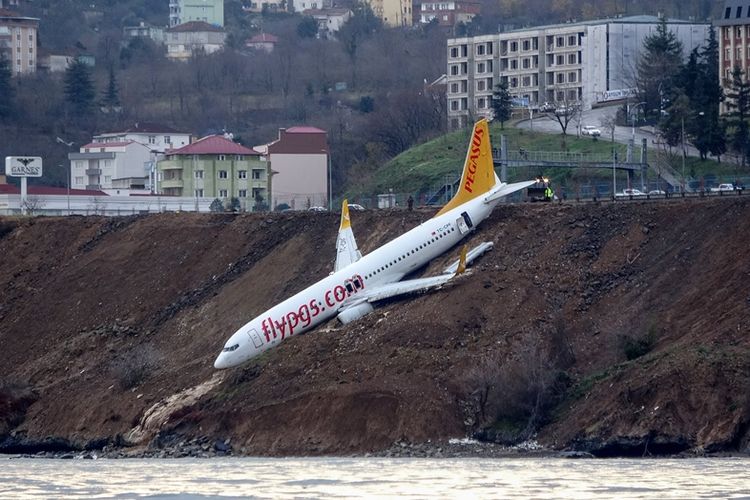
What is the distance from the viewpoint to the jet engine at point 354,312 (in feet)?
315

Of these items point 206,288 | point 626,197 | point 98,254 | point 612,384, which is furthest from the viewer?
point 98,254

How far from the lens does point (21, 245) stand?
128 meters

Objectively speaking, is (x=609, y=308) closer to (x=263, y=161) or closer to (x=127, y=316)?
(x=127, y=316)

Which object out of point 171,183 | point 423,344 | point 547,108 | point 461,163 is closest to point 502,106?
point 547,108

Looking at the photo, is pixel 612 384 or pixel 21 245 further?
pixel 21 245

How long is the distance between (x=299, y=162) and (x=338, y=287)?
311 ft

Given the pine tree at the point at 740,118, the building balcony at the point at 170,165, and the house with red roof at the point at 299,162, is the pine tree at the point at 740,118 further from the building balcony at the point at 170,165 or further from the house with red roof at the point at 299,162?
the building balcony at the point at 170,165

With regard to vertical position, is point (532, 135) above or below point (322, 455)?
above

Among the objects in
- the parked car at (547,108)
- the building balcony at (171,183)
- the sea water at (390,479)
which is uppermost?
the parked car at (547,108)

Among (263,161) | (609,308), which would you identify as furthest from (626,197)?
(263,161)

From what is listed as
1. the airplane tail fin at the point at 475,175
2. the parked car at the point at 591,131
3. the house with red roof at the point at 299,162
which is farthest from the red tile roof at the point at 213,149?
the airplane tail fin at the point at 475,175

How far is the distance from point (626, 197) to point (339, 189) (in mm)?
91033

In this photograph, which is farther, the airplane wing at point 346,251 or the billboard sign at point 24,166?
the billboard sign at point 24,166

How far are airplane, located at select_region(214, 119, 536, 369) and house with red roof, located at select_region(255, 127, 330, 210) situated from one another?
86.3 metres
